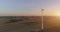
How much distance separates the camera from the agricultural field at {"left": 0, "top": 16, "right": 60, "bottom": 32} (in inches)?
89.8

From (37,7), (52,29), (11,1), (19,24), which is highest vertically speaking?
(11,1)

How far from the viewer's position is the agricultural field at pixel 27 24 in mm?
2281

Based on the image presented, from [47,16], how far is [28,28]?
0.55 metres

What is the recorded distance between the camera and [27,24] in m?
2.38

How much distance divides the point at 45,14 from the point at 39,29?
1.33 feet

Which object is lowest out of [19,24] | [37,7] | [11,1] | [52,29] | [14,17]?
[52,29]

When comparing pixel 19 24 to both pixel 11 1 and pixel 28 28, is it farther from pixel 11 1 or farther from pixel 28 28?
pixel 11 1

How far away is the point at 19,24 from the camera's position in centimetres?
234

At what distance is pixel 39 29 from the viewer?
2414 mm

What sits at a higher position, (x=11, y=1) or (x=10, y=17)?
(x=11, y=1)

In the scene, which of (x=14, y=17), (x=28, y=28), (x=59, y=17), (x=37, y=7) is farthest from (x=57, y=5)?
(x=14, y=17)

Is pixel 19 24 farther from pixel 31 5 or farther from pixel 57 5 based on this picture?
pixel 57 5

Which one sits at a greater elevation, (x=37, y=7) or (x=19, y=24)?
(x=37, y=7)

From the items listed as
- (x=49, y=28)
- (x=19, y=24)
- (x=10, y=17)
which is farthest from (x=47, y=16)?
(x=10, y=17)
